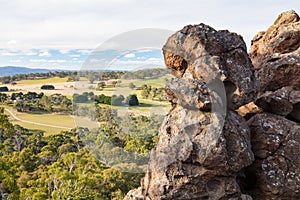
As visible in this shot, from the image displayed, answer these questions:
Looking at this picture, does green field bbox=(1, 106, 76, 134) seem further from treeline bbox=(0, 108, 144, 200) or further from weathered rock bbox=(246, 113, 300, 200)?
weathered rock bbox=(246, 113, 300, 200)

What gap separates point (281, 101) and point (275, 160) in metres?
2.18

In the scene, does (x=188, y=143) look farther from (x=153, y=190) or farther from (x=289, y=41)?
(x=289, y=41)

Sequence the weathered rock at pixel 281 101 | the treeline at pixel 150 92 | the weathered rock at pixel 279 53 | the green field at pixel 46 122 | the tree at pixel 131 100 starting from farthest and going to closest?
the green field at pixel 46 122, the treeline at pixel 150 92, the tree at pixel 131 100, the weathered rock at pixel 279 53, the weathered rock at pixel 281 101

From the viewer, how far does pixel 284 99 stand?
10.6 m

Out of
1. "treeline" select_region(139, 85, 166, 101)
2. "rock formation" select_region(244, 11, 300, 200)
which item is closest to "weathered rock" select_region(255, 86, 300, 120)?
"rock formation" select_region(244, 11, 300, 200)

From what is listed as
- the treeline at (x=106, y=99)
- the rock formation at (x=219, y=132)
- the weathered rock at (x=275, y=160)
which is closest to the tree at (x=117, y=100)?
the treeline at (x=106, y=99)

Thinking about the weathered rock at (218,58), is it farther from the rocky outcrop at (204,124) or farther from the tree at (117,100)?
the tree at (117,100)

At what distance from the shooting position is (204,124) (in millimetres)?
8586

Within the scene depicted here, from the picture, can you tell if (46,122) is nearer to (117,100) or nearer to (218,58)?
(117,100)

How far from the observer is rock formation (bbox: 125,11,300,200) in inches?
328

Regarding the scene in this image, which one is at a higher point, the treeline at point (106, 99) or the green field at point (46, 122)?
the treeline at point (106, 99)

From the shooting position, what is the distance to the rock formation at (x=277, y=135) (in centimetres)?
932

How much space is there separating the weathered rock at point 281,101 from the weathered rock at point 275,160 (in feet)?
1.92

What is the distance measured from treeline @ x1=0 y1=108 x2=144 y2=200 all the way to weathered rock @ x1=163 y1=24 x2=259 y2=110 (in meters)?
8.55
